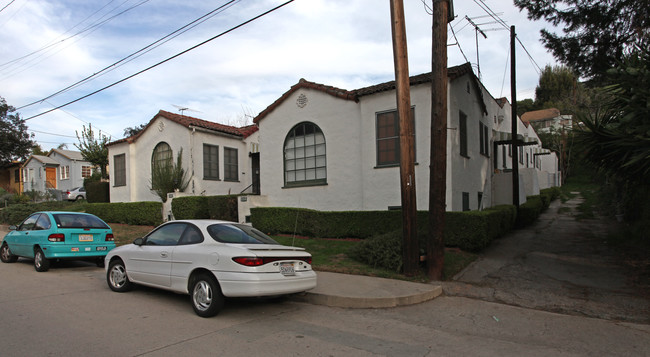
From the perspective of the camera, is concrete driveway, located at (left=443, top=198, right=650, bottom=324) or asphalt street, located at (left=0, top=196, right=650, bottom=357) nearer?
asphalt street, located at (left=0, top=196, right=650, bottom=357)

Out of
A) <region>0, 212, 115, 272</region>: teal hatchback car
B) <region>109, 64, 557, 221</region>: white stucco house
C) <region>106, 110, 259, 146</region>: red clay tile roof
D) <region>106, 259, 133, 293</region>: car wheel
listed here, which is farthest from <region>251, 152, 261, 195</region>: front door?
<region>106, 259, 133, 293</region>: car wheel

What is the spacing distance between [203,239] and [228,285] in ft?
3.26

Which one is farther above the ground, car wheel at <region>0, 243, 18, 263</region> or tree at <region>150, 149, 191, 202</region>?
tree at <region>150, 149, 191, 202</region>

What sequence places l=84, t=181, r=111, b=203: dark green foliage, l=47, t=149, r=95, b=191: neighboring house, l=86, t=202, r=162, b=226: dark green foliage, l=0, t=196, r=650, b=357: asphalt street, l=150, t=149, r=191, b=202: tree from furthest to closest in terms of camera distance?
l=47, t=149, r=95, b=191: neighboring house < l=84, t=181, r=111, b=203: dark green foliage < l=150, t=149, r=191, b=202: tree < l=86, t=202, r=162, b=226: dark green foliage < l=0, t=196, r=650, b=357: asphalt street

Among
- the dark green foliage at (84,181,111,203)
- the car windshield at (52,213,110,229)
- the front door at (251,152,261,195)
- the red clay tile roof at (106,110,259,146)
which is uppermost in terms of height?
the red clay tile roof at (106,110,259,146)

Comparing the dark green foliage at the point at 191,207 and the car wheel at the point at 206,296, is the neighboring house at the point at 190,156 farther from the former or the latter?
the car wheel at the point at 206,296

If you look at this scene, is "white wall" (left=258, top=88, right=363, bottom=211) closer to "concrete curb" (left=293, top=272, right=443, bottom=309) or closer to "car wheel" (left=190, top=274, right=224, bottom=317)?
"concrete curb" (left=293, top=272, right=443, bottom=309)

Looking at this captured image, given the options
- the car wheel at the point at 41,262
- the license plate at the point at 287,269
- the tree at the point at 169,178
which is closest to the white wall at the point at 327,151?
the tree at the point at 169,178

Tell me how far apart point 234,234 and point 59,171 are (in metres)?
43.6

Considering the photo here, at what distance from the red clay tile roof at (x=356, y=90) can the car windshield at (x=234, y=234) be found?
314 inches

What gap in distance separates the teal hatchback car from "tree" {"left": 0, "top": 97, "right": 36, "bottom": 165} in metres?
42.4

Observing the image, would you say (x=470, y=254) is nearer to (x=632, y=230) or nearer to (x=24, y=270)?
(x=632, y=230)

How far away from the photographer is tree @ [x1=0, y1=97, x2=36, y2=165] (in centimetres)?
4438

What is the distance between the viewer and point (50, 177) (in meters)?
41.8
